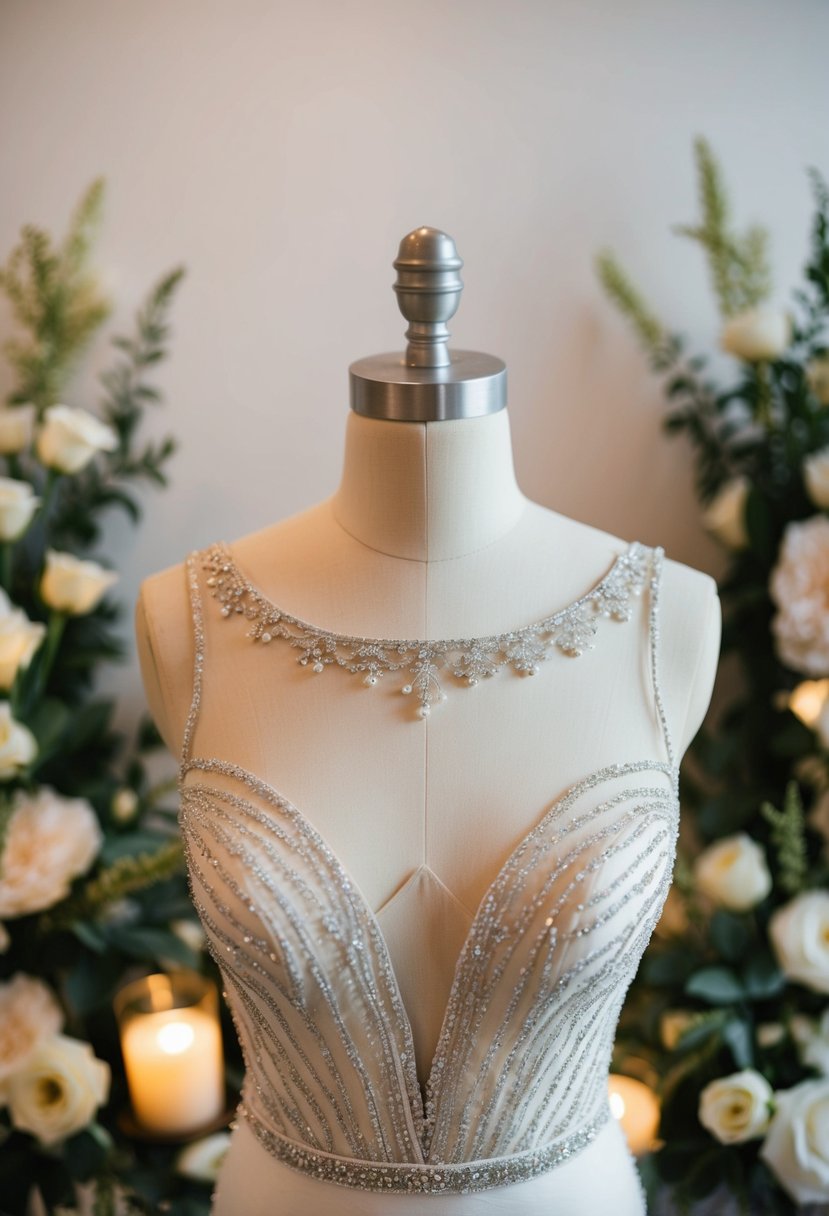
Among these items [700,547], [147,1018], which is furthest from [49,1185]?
[700,547]

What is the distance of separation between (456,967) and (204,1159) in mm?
1127

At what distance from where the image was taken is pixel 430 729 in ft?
3.52

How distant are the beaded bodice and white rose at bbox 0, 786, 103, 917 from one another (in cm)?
76

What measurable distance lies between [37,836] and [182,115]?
121 cm

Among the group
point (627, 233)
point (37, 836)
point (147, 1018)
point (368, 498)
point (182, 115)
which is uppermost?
point (182, 115)

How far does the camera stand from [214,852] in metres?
1.03

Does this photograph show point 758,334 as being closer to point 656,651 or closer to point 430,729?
point 656,651

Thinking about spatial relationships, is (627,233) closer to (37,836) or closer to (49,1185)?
(37,836)

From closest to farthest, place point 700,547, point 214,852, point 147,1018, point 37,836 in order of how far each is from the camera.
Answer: point 214,852
point 37,836
point 147,1018
point 700,547

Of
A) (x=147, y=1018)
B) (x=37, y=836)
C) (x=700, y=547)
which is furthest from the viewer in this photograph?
(x=700, y=547)

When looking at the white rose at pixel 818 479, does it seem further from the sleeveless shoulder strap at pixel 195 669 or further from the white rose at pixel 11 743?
the white rose at pixel 11 743

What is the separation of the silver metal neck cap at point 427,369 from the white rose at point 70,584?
3.09 ft

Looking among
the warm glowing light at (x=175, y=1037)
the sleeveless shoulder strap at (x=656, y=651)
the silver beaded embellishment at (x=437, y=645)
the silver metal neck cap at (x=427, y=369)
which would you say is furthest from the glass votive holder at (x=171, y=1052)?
the silver metal neck cap at (x=427, y=369)

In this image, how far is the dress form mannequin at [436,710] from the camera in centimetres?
104
